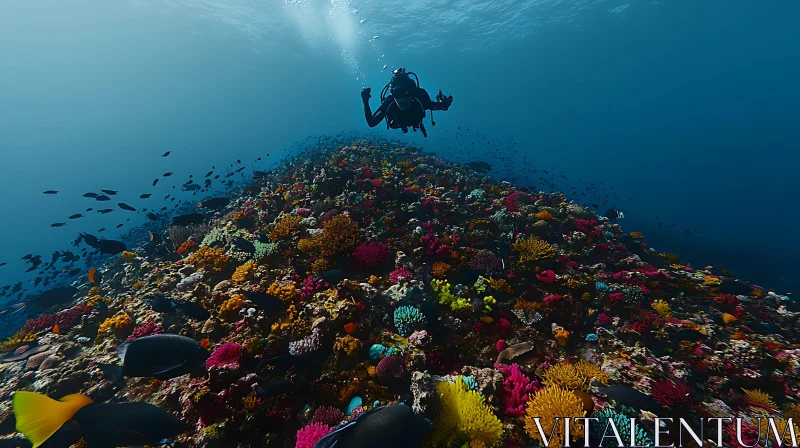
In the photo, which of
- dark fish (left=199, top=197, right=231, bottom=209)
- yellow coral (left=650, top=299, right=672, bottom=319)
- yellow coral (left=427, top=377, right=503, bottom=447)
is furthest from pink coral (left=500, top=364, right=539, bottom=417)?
dark fish (left=199, top=197, right=231, bottom=209)

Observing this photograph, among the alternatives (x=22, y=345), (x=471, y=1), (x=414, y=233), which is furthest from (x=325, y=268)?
(x=471, y=1)

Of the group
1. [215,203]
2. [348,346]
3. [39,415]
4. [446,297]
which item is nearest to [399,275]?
[446,297]

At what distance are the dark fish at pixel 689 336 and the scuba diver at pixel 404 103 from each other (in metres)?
7.20

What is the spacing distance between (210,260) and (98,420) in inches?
216

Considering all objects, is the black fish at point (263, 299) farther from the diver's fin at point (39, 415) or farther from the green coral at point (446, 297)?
the green coral at point (446, 297)

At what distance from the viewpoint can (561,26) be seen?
169ft

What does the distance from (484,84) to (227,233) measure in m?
130

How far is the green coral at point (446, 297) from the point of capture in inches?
234

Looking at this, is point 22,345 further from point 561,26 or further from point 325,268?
point 561,26

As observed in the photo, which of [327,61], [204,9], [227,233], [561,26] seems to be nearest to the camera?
[227,233]

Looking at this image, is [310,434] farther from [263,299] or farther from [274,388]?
[263,299]

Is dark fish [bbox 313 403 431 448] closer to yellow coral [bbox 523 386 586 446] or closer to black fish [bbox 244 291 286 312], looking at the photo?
yellow coral [bbox 523 386 586 446]

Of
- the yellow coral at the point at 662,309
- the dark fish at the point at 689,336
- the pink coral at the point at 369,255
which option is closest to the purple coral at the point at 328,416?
the pink coral at the point at 369,255

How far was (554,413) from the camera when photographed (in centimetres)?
364
